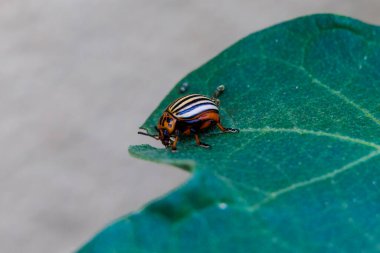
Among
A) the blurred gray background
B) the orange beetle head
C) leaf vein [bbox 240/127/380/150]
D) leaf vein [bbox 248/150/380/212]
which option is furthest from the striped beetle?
the blurred gray background

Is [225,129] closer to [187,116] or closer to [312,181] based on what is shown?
[187,116]

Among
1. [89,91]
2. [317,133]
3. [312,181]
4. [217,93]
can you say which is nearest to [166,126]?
[217,93]

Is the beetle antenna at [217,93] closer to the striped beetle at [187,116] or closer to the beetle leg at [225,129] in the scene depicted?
the striped beetle at [187,116]

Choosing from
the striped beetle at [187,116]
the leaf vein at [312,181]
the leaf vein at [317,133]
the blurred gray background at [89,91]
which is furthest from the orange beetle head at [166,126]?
the blurred gray background at [89,91]

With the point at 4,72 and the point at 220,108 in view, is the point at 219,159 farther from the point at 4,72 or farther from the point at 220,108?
the point at 4,72

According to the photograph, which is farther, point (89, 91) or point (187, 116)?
point (89, 91)

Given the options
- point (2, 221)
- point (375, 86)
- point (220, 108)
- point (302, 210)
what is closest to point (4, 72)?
point (2, 221)
